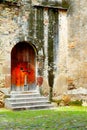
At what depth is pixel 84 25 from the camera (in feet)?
41.3

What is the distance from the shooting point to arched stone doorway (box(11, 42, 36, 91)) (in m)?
12.6

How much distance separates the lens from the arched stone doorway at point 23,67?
12.6m

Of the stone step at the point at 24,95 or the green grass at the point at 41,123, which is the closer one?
the green grass at the point at 41,123

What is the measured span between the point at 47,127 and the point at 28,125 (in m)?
0.55

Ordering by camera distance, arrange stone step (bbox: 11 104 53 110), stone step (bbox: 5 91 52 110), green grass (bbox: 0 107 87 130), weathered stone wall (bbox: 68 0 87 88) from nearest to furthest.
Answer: green grass (bbox: 0 107 87 130) → stone step (bbox: 11 104 53 110) → stone step (bbox: 5 91 52 110) → weathered stone wall (bbox: 68 0 87 88)

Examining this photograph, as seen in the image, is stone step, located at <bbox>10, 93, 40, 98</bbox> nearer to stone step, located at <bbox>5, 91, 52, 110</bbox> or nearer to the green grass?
stone step, located at <bbox>5, 91, 52, 110</bbox>

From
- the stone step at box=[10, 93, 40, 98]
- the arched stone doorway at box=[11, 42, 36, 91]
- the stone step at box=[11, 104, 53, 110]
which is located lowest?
the stone step at box=[11, 104, 53, 110]

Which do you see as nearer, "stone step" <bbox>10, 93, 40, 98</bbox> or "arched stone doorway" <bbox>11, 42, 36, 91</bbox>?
"stone step" <bbox>10, 93, 40, 98</bbox>

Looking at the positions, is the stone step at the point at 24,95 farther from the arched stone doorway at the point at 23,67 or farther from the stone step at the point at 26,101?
the arched stone doorway at the point at 23,67

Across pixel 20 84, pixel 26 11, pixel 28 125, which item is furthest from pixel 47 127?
pixel 26 11

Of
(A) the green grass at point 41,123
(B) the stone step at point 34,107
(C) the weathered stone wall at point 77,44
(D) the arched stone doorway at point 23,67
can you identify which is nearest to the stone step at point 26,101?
(B) the stone step at point 34,107

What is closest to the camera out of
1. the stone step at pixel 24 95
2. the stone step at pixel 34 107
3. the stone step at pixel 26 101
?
the stone step at pixel 34 107

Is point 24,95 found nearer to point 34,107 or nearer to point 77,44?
point 34,107

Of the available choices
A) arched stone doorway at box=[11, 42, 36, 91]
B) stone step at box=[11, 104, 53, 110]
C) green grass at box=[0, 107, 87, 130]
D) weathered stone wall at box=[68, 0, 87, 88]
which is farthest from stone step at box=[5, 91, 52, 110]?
green grass at box=[0, 107, 87, 130]
